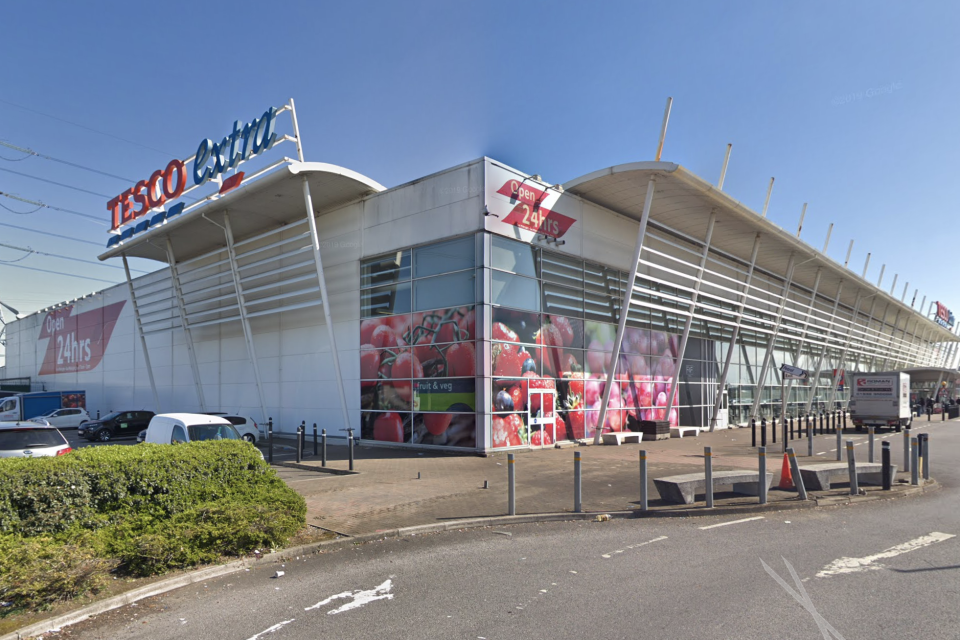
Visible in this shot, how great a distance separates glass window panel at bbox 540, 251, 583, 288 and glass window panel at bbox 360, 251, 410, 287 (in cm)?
509

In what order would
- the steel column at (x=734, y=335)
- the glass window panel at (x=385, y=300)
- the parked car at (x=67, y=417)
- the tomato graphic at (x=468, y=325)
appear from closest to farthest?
the tomato graphic at (x=468, y=325) < the glass window panel at (x=385, y=300) < the steel column at (x=734, y=335) < the parked car at (x=67, y=417)

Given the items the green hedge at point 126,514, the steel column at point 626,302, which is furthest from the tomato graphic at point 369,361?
the green hedge at point 126,514

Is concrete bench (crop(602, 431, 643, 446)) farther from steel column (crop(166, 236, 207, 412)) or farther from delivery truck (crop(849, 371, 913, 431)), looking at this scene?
steel column (crop(166, 236, 207, 412))

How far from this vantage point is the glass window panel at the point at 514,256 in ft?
68.1

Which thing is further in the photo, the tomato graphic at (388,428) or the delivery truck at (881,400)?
the delivery truck at (881,400)

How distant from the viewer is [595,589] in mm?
6164

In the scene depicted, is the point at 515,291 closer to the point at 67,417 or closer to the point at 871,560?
the point at 871,560

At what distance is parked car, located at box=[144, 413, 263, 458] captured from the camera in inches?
537

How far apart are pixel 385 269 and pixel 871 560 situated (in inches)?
739

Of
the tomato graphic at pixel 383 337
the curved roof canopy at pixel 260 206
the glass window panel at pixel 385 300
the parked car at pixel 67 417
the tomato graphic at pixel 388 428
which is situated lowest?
the parked car at pixel 67 417

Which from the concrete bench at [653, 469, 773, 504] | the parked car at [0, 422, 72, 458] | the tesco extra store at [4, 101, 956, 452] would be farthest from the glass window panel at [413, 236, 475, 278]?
the parked car at [0, 422, 72, 458]

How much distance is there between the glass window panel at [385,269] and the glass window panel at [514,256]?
366 centimetres

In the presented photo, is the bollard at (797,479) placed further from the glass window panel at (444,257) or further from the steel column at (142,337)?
the steel column at (142,337)

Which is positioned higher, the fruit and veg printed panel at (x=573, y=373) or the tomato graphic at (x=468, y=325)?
the tomato graphic at (x=468, y=325)
